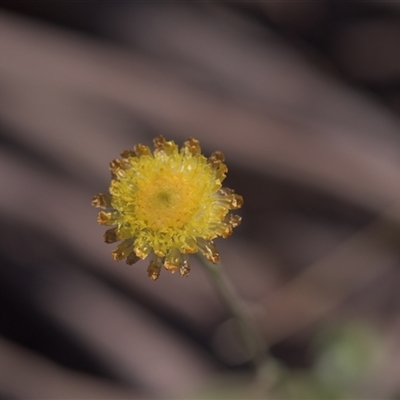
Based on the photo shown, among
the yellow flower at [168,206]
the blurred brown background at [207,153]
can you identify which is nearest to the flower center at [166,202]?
the yellow flower at [168,206]

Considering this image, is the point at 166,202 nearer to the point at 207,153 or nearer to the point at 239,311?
the point at 239,311

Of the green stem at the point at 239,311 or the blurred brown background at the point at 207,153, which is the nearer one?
the green stem at the point at 239,311

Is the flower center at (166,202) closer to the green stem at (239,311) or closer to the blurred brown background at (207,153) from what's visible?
the green stem at (239,311)

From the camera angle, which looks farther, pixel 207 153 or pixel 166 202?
pixel 207 153

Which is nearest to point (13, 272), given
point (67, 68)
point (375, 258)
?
point (67, 68)

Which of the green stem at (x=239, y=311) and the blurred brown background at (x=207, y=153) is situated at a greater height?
the blurred brown background at (x=207, y=153)

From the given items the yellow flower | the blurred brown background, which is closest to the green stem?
the yellow flower

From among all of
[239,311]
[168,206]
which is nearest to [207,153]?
[239,311]

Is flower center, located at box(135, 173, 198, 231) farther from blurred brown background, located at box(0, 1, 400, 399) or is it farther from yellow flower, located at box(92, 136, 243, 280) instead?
blurred brown background, located at box(0, 1, 400, 399)

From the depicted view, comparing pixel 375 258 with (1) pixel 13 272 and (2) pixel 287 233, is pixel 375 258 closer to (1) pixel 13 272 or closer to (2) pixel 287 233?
(2) pixel 287 233
